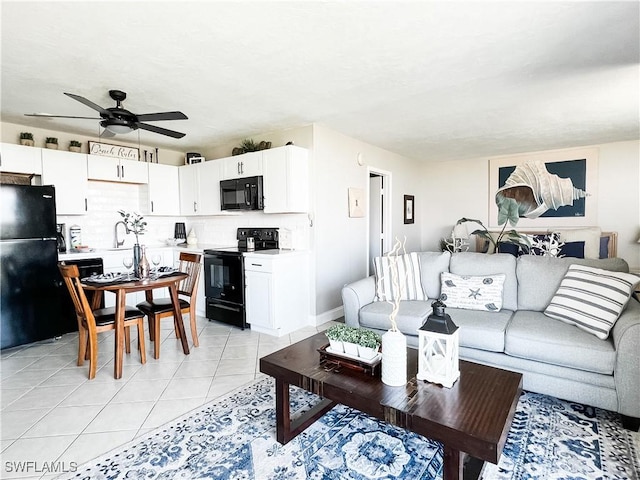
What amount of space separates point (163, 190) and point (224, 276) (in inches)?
74.0

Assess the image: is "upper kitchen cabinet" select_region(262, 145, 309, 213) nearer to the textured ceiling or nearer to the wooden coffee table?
the textured ceiling

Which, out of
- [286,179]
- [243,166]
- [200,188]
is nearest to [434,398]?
[286,179]

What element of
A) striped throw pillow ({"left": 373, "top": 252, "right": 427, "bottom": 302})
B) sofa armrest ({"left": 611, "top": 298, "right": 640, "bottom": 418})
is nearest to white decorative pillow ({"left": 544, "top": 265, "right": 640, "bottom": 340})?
sofa armrest ({"left": 611, "top": 298, "right": 640, "bottom": 418})

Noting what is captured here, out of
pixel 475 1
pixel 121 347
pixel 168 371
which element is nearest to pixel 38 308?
pixel 121 347

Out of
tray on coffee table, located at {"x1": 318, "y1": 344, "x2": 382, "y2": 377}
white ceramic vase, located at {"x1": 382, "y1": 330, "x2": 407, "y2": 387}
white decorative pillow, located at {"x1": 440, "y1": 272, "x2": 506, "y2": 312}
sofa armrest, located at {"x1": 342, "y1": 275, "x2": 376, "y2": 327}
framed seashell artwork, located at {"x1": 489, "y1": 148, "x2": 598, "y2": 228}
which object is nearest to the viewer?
white ceramic vase, located at {"x1": 382, "y1": 330, "x2": 407, "y2": 387}

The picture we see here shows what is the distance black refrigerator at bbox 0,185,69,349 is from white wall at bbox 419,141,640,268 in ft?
19.7

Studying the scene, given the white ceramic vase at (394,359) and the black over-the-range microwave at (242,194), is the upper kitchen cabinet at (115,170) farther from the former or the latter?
the white ceramic vase at (394,359)

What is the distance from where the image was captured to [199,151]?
5.34 m

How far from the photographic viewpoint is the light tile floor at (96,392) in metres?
1.84

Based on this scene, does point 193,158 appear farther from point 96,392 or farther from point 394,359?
point 394,359

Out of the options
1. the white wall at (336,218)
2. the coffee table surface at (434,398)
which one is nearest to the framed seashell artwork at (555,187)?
the white wall at (336,218)

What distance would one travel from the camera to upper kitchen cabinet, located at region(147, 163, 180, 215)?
481 cm

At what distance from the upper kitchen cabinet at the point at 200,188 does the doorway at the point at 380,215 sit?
252cm

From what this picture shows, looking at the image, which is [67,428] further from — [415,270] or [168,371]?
[415,270]
